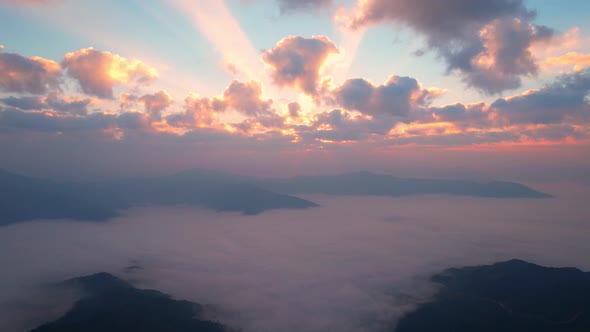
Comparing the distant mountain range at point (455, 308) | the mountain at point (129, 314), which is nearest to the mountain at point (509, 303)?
the distant mountain range at point (455, 308)

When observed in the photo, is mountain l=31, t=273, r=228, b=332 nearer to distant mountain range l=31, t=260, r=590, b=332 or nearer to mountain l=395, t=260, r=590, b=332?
distant mountain range l=31, t=260, r=590, b=332

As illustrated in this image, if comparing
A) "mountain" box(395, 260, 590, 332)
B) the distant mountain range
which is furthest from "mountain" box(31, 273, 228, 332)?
"mountain" box(395, 260, 590, 332)

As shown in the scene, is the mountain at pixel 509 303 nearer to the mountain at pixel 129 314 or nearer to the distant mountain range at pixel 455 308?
the distant mountain range at pixel 455 308

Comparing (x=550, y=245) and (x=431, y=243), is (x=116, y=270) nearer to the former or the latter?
(x=431, y=243)

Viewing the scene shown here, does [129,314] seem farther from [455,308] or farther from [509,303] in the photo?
[509,303]

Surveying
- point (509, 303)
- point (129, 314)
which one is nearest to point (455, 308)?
point (509, 303)

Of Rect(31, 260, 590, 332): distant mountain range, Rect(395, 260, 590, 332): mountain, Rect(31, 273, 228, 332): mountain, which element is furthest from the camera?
Rect(395, 260, 590, 332): mountain
